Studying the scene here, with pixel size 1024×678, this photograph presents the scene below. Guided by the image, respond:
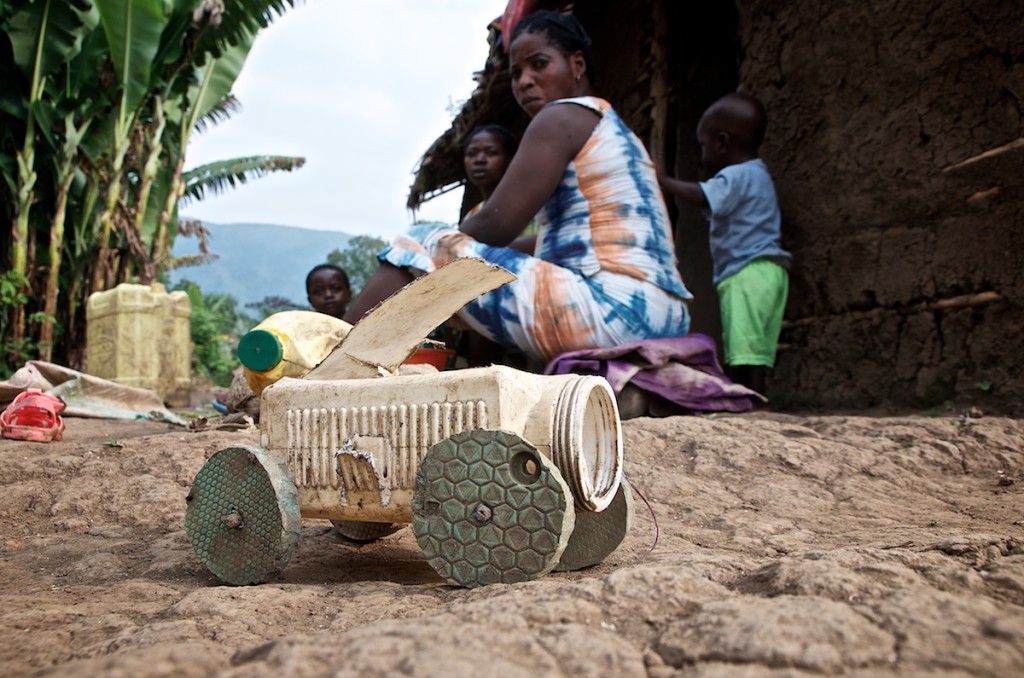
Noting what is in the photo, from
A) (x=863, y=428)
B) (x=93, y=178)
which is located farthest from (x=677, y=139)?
(x=93, y=178)

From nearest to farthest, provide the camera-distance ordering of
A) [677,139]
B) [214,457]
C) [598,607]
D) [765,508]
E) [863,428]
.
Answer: [598,607]
[214,457]
[765,508]
[863,428]
[677,139]

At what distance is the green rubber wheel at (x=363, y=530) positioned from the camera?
75.5 inches

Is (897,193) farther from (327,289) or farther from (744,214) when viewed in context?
(327,289)

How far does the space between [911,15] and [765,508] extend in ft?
7.99

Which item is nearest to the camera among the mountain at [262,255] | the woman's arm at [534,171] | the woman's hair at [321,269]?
the woman's arm at [534,171]

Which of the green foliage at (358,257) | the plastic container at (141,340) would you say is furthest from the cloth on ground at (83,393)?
the green foliage at (358,257)

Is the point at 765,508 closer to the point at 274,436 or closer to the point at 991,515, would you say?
the point at 991,515

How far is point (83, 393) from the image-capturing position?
396cm

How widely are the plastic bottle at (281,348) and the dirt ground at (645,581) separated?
1.38 ft

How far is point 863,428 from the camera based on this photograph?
2650mm

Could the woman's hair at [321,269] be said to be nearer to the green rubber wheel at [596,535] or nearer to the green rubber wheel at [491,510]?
the green rubber wheel at [596,535]

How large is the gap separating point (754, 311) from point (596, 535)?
2194 mm

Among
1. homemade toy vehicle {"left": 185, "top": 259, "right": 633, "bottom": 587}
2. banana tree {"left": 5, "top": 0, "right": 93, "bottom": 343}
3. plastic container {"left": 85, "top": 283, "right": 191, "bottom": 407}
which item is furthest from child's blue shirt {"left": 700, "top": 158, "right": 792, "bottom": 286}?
banana tree {"left": 5, "top": 0, "right": 93, "bottom": 343}

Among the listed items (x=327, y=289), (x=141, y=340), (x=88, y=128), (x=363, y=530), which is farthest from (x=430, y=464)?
(x=88, y=128)
